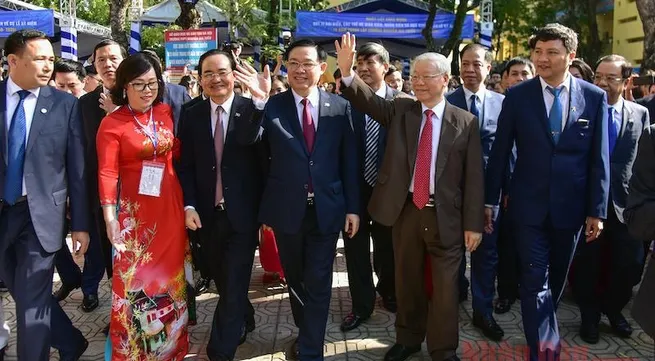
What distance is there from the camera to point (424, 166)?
3375mm

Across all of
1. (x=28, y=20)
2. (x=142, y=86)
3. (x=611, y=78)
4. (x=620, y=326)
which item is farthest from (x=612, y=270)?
(x=28, y=20)

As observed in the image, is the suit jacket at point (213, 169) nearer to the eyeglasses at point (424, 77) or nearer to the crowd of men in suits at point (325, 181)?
the crowd of men in suits at point (325, 181)

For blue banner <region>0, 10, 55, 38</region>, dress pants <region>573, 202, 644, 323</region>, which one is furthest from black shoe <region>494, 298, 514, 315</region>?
blue banner <region>0, 10, 55, 38</region>

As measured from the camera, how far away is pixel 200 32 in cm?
750

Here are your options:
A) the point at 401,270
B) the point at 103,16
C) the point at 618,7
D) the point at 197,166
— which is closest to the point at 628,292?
the point at 401,270

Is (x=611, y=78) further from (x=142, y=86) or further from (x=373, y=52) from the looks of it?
(x=142, y=86)

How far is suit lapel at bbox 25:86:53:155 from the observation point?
312 cm

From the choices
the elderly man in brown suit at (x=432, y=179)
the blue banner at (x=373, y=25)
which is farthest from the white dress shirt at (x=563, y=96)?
the blue banner at (x=373, y=25)

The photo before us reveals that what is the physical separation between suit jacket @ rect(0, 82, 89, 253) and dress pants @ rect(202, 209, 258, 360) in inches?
31.0

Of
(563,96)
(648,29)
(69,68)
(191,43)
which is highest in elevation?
(648,29)

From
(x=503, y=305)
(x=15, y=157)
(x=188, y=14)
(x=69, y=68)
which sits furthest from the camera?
(x=188, y=14)

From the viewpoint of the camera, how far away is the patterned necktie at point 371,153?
161 inches

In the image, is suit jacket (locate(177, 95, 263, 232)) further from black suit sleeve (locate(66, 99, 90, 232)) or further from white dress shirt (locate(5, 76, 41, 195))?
white dress shirt (locate(5, 76, 41, 195))

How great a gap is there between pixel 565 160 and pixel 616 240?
1.08 metres
